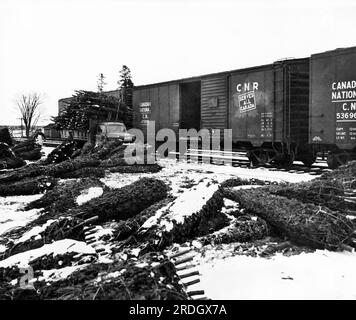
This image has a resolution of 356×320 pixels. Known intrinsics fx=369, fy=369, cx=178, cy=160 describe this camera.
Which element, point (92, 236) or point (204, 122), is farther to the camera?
point (204, 122)

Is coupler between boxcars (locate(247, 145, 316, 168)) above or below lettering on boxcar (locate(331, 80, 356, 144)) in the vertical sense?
below

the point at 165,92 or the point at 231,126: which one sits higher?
the point at 165,92

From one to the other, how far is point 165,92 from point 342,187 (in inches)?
552

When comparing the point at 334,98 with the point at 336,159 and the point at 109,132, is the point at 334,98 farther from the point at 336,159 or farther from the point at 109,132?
the point at 109,132

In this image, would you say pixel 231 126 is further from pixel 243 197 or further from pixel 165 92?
pixel 243 197

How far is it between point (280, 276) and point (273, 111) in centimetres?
1012

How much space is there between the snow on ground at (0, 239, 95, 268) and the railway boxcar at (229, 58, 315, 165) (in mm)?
10029

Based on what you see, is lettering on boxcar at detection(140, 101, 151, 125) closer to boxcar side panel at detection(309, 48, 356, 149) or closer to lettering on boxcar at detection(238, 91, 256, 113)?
lettering on boxcar at detection(238, 91, 256, 113)

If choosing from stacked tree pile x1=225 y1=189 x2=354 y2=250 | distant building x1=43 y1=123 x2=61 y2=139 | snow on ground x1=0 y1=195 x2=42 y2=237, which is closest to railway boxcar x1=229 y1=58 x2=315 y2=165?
stacked tree pile x1=225 y1=189 x2=354 y2=250

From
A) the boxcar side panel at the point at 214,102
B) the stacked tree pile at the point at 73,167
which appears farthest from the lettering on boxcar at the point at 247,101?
the stacked tree pile at the point at 73,167

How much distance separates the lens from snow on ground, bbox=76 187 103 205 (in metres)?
6.40

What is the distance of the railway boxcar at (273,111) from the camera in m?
12.7
